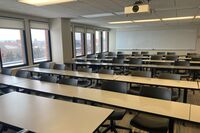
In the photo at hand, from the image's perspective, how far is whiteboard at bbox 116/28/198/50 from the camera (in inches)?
390

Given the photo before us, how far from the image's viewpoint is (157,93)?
2.46 meters

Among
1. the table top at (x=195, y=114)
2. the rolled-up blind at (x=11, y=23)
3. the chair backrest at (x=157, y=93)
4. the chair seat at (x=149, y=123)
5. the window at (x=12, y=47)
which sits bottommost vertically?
the chair seat at (x=149, y=123)

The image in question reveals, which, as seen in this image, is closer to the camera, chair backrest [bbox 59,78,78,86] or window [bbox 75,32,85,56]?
chair backrest [bbox 59,78,78,86]

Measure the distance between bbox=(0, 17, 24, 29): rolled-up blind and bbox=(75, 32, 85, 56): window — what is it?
3193 millimetres

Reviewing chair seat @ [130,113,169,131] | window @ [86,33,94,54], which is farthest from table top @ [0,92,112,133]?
window @ [86,33,94,54]

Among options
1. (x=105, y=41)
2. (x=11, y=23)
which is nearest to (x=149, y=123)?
(x=11, y=23)

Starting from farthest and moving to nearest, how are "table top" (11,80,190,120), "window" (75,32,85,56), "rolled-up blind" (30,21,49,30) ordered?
"window" (75,32,85,56) → "rolled-up blind" (30,21,49,30) → "table top" (11,80,190,120)

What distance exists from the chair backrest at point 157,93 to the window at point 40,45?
4.62m

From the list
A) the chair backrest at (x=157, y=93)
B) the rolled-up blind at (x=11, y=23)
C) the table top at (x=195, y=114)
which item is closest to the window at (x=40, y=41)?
the rolled-up blind at (x=11, y=23)

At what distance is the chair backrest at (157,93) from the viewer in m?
2.37

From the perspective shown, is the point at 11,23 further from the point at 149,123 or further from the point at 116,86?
the point at 149,123

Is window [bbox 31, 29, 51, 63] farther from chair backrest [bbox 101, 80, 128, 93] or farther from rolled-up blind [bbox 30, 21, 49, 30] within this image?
chair backrest [bbox 101, 80, 128, 93]

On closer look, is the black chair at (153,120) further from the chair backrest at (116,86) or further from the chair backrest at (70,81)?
the chair backrest at (70,81)

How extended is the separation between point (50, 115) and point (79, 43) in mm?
6874
